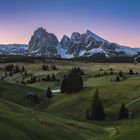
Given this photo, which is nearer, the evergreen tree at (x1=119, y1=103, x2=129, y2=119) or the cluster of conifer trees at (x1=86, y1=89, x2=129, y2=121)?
the evergreen tree at (x1=119, y1=103, x2=129, y2=119)

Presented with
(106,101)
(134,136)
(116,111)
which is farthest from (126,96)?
(134,136)

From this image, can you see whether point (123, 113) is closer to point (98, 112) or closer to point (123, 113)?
point (123, 113)

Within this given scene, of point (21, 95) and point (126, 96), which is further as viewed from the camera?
point (21, 95)

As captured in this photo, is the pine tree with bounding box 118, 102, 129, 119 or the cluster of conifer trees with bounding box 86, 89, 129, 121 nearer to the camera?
the pine tree with bounding box 118, 102, 129, 119

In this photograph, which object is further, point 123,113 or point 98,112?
point 98,112

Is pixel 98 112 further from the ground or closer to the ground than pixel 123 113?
closer to the ground

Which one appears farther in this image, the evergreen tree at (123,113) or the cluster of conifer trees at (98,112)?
the cluster of conifer trees at (98,112)

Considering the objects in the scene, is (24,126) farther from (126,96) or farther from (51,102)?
(51,102)

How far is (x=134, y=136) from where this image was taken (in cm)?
4425

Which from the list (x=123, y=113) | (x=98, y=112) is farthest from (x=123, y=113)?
(x=98, y=112)

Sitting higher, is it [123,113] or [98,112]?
[123,113]

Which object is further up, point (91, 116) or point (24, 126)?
point (24, 126)

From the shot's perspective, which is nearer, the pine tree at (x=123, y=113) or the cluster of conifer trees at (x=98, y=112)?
the pine tree at (x=123, y=113)

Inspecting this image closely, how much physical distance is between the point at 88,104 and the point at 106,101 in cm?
652
